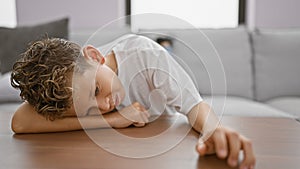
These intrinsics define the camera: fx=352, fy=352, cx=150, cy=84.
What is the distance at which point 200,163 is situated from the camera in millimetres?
526

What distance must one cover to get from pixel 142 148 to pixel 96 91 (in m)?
0.18

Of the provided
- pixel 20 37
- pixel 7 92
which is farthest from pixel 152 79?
pixel 20 37

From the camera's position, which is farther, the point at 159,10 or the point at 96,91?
the point at 159,10

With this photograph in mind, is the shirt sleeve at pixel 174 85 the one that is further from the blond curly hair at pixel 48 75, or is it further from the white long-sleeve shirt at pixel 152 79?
the blond curly hair at pixel 48 75

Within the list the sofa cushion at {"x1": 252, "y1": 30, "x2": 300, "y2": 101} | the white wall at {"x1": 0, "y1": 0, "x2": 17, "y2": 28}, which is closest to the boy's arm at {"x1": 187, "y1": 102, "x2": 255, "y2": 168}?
the sofa cushion at {"x1": 252, "y1": 30, "x2": 300, "y2": 101}

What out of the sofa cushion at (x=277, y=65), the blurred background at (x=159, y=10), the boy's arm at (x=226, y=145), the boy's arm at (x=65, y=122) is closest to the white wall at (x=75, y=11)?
the blurred background at (x=159, y=10)

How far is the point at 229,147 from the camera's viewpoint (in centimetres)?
53

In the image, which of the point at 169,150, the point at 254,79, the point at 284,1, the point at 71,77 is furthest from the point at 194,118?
the point at 284,1

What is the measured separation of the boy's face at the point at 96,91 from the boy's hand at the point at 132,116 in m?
0.03

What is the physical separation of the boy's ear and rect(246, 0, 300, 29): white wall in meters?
2.06

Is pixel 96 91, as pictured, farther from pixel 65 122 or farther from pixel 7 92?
pixel 7 92

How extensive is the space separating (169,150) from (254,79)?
1469mm

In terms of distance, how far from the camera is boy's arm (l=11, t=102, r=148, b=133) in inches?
29.7

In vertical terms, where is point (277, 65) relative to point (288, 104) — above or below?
above
